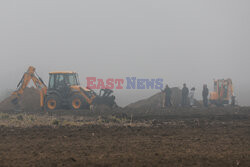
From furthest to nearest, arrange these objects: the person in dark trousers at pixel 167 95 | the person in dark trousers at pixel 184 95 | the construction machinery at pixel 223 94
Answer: the construction machinery at pixel 223 94 → the person in dark trousers at pixel 184 95 → the person in dark trousers at pixel 167 95

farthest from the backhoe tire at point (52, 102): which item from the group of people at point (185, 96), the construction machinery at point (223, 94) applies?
the construction machinery at point (223, 94)

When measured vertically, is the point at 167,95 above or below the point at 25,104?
above

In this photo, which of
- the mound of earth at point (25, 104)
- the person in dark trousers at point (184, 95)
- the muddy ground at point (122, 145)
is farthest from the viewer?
the person in dark trousers at point (184, 95)

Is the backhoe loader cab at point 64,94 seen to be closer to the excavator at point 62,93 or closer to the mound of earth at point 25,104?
the excavator at point 62,93

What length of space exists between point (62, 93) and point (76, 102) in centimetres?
103

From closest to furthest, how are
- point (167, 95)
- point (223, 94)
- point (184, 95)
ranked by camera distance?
point (167, 95) < point (184, 95) < point (223, 94)

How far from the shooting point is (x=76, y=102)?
24.6m

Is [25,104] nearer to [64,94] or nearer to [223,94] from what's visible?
[64,94]

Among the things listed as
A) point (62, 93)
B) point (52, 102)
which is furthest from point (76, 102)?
point (52, 102)

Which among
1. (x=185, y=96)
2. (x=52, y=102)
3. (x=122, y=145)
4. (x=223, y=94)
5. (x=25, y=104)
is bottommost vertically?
(x=122, y=145)

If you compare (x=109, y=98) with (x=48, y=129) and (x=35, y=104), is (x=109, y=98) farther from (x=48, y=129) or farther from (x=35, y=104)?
(x=48, y=129)

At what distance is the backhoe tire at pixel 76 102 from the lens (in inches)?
963

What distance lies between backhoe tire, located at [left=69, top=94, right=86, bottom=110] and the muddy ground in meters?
7.52

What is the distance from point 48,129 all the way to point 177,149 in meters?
6.04
